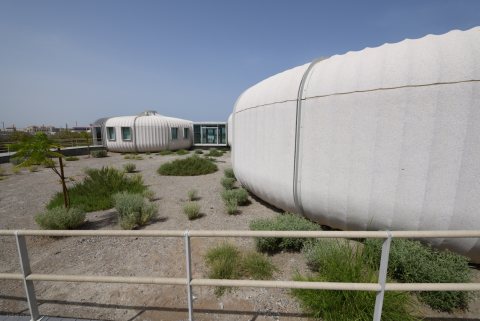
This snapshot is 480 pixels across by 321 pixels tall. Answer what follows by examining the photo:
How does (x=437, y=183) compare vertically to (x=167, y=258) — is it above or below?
above

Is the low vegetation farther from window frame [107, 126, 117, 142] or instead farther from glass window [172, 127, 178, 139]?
window frame [107, 126, 117, 142]

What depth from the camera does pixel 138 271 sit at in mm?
3906

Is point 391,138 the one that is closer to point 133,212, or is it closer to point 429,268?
point 429,268

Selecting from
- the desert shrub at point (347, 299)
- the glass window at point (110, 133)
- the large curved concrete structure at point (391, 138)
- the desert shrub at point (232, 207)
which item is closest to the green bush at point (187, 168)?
the desert shrub at point (232, 207)

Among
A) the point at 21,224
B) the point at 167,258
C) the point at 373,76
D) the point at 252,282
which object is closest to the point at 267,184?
the point at 167,258

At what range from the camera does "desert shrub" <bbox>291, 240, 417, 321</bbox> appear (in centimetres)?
248

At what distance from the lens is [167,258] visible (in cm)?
430

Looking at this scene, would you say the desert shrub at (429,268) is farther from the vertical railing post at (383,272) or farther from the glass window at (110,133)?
the glass window at (110,133)

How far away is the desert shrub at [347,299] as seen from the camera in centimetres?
248

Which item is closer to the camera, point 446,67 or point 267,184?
point 446,67

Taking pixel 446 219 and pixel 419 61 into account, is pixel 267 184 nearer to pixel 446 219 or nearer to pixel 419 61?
pixel 446 219

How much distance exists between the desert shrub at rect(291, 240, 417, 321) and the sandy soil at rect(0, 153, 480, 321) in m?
0.26

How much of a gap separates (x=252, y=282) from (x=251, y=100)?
5.94 m

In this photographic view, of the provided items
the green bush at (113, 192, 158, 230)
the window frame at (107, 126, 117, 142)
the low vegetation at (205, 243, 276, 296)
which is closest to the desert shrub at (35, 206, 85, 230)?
the green bush at (113, 192, 158, 230)
